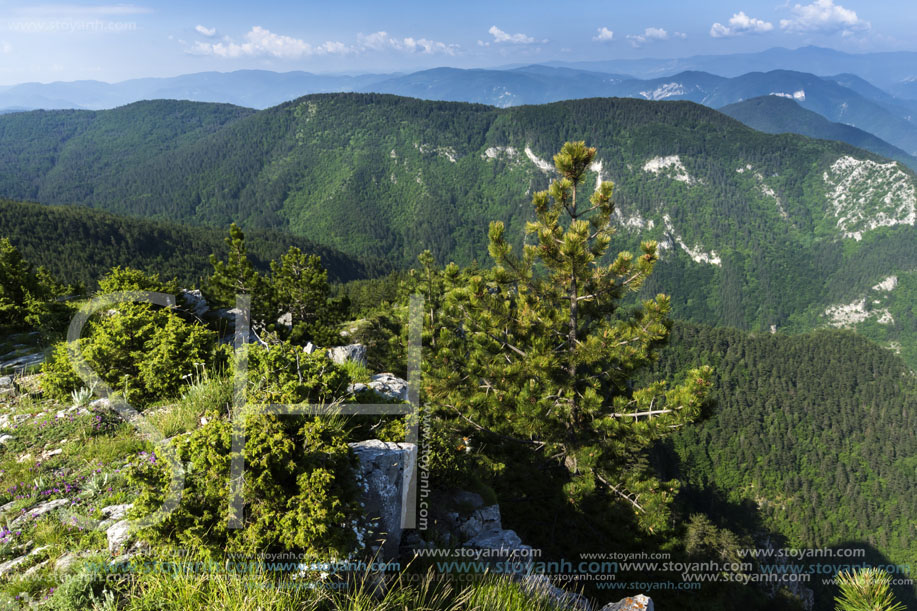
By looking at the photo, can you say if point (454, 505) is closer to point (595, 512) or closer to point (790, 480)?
point (595, 512)

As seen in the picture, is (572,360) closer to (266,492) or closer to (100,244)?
(266,492)

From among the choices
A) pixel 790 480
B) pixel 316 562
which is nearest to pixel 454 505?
pixel 316 562

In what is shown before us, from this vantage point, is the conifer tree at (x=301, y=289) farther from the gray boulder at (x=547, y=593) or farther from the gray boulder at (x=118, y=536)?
the gray boulder at (x=547, y=593)

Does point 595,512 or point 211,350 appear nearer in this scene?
point 211,350

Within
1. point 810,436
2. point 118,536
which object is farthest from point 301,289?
point 810,436

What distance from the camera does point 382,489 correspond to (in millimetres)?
5266

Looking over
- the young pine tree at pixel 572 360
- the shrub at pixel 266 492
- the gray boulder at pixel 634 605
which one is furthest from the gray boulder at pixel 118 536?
the young pine tree at pixel 572 360

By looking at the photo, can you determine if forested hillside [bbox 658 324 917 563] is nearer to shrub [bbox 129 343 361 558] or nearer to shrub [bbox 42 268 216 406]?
shrub [bbox 42 268 216 406]

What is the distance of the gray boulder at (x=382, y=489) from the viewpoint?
A: 16.7 feet

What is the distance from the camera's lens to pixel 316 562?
4.06 meters

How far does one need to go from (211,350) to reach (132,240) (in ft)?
576

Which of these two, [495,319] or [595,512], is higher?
[495,319]

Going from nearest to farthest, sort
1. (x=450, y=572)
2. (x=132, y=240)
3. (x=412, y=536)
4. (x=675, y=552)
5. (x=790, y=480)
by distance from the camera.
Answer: (x=450, y=572) < (x=412, y=536) < (x=675, y=552) < (x=790, y=480) < (x=132, y=240)

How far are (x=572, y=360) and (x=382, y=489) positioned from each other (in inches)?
297
